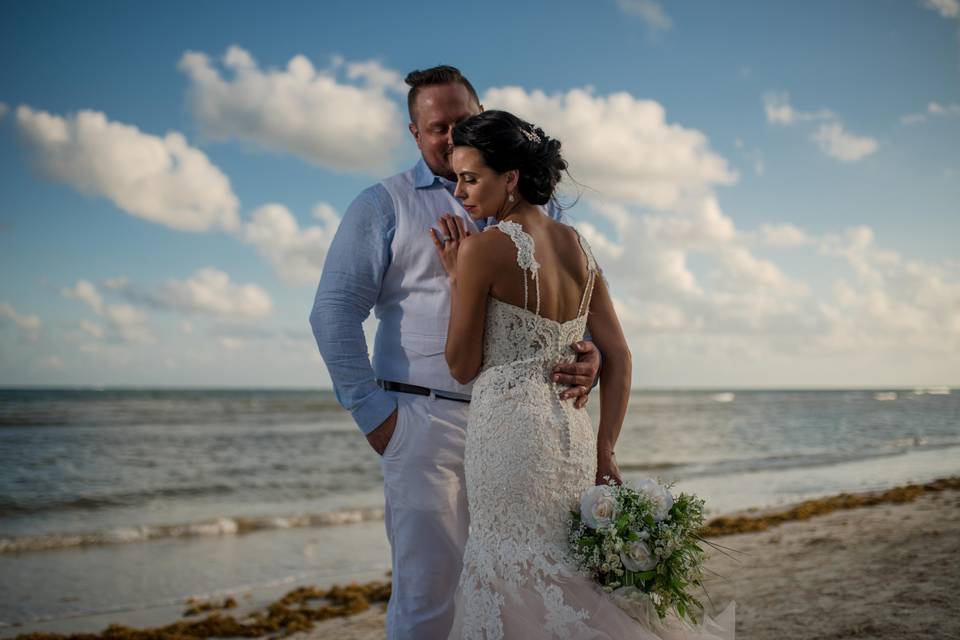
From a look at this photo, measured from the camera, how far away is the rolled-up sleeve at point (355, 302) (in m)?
2.75

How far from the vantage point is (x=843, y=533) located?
779 cm

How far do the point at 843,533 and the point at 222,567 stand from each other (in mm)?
6533

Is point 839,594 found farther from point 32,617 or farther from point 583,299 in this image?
point 32,617

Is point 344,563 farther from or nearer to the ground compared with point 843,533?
nearer to the ground

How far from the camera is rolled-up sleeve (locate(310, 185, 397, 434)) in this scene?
9.02 ft

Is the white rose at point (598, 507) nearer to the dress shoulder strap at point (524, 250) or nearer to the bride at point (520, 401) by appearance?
the bride at point (520, 401)

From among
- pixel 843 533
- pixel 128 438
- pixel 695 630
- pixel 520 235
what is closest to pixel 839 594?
pixel 843 533

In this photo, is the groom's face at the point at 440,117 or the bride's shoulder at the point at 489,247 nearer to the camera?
the bride's shoulder at the point at 489,247

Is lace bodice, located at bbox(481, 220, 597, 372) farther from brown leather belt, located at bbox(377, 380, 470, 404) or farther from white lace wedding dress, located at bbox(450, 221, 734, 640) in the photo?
brown leather belt, located at bbox(377, 380, 470, 404)

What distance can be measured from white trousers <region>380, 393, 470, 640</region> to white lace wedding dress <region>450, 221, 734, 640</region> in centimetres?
15

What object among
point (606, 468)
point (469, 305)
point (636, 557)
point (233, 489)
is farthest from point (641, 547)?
point (233, 489)

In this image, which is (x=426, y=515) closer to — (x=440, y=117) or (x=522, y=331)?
(x=522, y=331)

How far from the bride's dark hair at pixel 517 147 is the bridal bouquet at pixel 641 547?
108 cm

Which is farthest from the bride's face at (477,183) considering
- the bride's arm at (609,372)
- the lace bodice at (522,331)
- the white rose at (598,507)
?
the white rose at (598,507)
